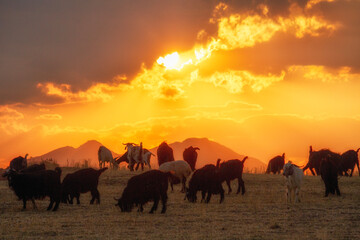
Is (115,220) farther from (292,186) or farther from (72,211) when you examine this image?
(292,186)

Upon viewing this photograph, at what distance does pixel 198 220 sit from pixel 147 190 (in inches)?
97.6

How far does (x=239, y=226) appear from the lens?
1630cm

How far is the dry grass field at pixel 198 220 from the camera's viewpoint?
15.0m

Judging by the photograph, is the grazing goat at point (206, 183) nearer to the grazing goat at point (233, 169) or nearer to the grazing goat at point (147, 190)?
the grazing goat at point (233, 169)

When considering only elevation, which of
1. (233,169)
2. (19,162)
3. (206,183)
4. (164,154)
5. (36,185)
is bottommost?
(206,183)

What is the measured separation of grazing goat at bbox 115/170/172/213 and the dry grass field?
42 cm

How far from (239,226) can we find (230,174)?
10.0m

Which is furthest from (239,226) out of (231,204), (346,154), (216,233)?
(346,154)

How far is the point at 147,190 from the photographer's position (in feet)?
63.0

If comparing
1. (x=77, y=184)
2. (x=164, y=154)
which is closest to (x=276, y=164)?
(x=164, y=154)

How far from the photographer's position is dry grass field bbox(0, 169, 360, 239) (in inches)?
591

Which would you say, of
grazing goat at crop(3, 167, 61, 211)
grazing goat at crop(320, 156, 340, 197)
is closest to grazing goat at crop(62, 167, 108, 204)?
grazing goat at crop(3, 167, 61, 211)

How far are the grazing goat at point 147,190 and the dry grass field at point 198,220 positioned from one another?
16.6 inches

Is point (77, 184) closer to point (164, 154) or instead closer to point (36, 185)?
point (36, 185)
